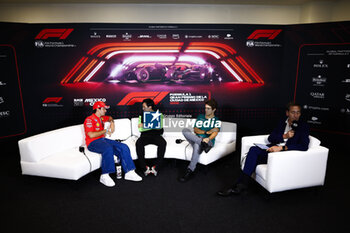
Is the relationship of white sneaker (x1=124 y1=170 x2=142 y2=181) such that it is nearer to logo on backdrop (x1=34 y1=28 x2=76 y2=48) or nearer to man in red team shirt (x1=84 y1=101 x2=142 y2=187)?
man in red team shirt (x1=84 y1=101 x2=142 y2=187)

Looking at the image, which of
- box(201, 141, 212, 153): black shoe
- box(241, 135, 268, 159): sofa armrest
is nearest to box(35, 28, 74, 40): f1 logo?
box(201, 141, 212, 153): black shoe

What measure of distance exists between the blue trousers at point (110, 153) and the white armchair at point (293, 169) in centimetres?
187

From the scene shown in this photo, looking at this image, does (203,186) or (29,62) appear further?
(29,62)

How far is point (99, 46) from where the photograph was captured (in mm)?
4980

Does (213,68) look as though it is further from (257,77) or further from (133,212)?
(133,212)

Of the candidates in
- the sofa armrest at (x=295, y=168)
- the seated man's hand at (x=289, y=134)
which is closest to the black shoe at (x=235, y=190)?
the sofa armrest at (x=295, y=168)

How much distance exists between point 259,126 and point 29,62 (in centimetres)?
505

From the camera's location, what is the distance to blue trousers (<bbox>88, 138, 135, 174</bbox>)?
3.45 metres

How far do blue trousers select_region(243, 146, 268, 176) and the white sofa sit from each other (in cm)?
72

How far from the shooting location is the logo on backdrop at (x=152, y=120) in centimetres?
394

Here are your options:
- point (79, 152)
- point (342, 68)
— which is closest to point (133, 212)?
point (79, 152)

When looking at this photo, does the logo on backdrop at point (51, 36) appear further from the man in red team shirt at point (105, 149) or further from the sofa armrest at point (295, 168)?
the sofa armrest at point (295, 168)

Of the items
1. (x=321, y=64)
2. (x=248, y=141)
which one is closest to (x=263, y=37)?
(x=321, y=64)

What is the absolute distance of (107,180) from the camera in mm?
3420
